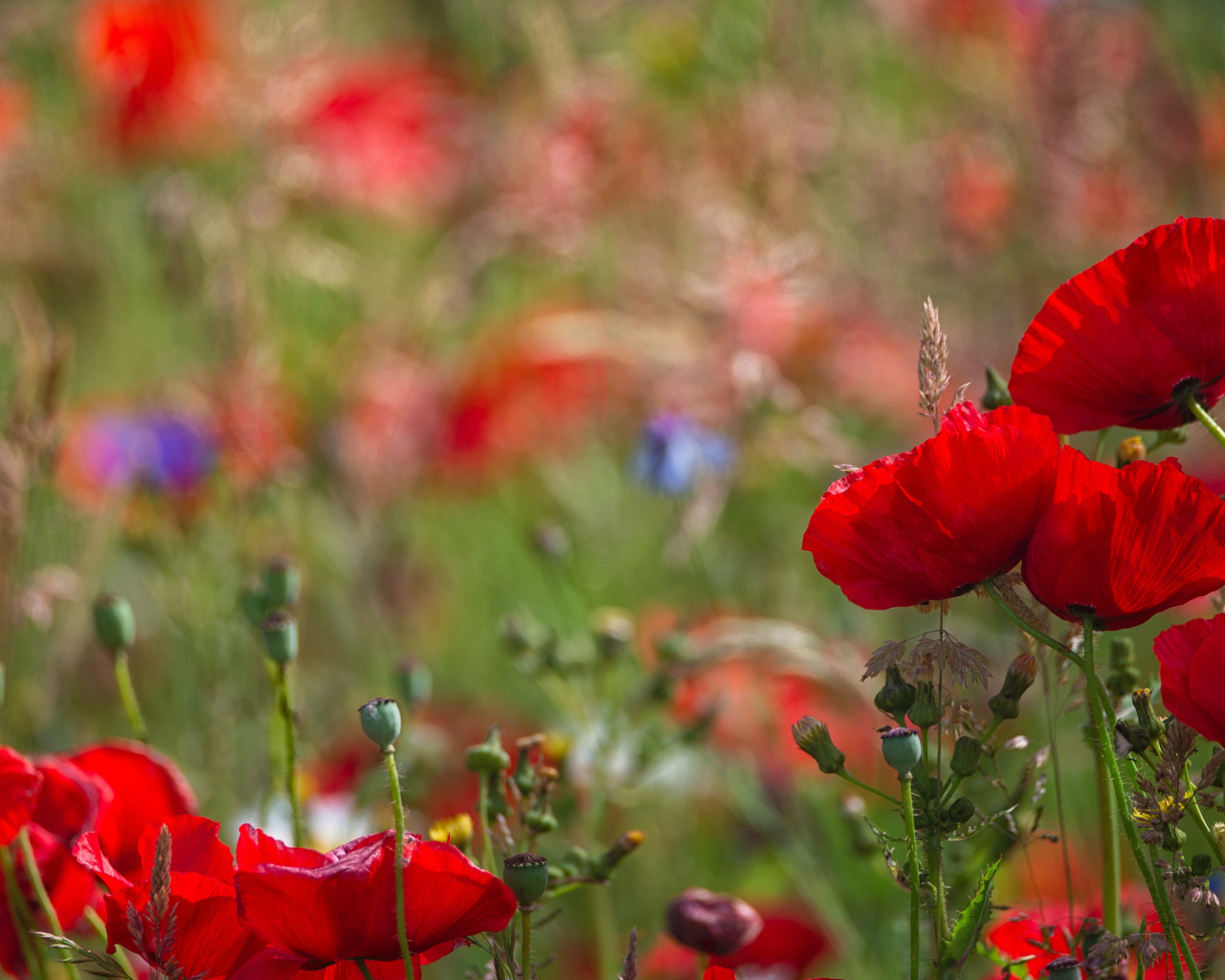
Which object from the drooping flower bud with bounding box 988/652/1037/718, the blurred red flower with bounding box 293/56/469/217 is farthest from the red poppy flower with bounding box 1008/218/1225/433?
the blurred red flower with bounding box 293/56/469/217

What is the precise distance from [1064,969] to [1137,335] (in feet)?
0.79

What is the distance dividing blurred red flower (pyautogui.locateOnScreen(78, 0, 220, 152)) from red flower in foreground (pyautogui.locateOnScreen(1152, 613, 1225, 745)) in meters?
1.80

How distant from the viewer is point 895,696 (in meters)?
0.50

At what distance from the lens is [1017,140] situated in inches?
64.7

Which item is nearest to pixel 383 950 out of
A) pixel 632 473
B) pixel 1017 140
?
pixel 632 473

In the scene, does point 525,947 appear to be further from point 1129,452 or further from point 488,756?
point 1129,452

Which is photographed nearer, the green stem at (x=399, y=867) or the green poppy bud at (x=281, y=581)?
the green stem at (x=399, y=867)

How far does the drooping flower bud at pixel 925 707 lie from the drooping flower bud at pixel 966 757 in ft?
0.05

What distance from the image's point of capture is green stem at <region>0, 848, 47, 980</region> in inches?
25.1

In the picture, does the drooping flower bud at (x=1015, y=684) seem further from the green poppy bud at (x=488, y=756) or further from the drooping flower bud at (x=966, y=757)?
the green poppy bud at (x=488, y=756)

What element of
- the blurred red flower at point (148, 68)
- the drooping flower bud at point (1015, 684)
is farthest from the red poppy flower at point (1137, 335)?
the blurred red flower at point (148, 68)

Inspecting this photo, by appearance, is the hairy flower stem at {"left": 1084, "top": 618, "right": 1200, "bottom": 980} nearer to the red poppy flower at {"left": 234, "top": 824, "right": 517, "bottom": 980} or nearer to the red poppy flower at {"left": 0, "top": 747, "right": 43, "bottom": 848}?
the red poppy flower at {"left": 234, "top": 824, "right": 517, "bottom": 980}

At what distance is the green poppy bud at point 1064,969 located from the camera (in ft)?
1.48

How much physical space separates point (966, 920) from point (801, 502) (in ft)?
4.05
